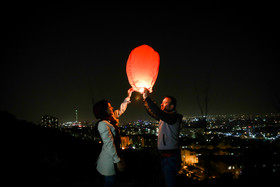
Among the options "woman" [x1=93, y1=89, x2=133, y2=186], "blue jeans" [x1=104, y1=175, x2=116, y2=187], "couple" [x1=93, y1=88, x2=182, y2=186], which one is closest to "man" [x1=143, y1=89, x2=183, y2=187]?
"couple" [x1=93, y1=88, x2=182, y2=186]

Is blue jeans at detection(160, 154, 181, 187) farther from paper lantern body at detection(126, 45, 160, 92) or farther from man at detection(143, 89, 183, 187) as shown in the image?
paper lantern body at detection(126, 45, 160, 92)

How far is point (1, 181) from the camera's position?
4211mm

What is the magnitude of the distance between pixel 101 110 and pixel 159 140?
3.19ft

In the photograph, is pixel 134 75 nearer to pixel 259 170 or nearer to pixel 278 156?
pixel 259 170

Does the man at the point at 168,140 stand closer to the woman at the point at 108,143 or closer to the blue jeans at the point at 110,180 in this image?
the woman at the point at 108,143

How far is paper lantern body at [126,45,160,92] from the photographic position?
2842 mm

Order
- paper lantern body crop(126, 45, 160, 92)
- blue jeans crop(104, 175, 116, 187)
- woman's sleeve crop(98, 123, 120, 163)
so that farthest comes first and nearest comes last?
paper lantern body crop(126, 45, 160, 92) < blue jeans crop(104, 175, 116, 187) < woman's sleeve crop(98, 123, 120, 163)

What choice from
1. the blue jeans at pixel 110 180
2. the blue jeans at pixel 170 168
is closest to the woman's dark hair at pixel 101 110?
the blue jeans at pixel 110 180

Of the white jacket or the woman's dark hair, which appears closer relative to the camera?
the white jacket

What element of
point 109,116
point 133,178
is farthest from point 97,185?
point 109,116

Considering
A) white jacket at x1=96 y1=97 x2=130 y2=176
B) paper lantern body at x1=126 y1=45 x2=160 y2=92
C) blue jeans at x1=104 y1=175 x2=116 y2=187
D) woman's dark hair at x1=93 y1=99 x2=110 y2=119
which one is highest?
paper lantern body at x1=126 y1=45 x2=160 y2=92

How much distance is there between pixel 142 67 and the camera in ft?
9.33

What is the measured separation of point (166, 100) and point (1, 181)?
445cm

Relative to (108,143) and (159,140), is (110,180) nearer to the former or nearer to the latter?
(108,143)
